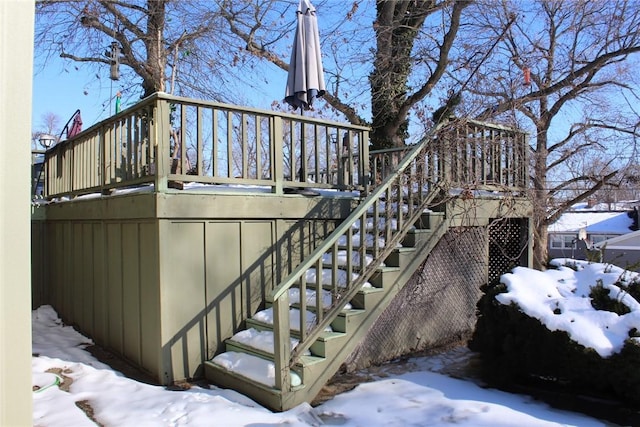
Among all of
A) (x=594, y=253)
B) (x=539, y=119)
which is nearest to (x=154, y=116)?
(x=594, y=253)

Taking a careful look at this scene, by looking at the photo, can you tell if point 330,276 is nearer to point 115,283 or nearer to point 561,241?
point 115,283

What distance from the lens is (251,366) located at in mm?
4285

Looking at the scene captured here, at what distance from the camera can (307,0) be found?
277 inches

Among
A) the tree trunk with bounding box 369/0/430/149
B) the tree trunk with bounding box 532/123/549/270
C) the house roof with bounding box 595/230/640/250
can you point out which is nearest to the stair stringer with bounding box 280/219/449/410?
the tree trunk with bounding box 532/123/549/270

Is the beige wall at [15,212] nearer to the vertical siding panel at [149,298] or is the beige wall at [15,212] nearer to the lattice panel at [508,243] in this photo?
the vertical siding panel at [149,298]

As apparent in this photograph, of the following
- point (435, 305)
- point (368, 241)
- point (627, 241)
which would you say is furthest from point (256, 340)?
point (627, 241)

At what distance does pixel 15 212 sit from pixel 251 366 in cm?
334

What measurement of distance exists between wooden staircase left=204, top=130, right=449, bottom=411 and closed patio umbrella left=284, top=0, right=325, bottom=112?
6.84 feet

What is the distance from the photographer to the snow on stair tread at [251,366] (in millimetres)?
3967

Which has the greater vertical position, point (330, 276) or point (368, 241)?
point (368, 241)

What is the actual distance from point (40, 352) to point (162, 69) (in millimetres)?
9338

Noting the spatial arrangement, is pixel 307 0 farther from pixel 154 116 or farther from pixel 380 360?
pixel 380 360

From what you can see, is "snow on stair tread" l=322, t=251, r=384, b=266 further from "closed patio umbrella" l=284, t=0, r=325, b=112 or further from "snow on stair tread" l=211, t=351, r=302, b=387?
"closed patio umbrella" l=284, t=0, r=325, b=112

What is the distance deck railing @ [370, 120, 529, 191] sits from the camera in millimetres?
5438
